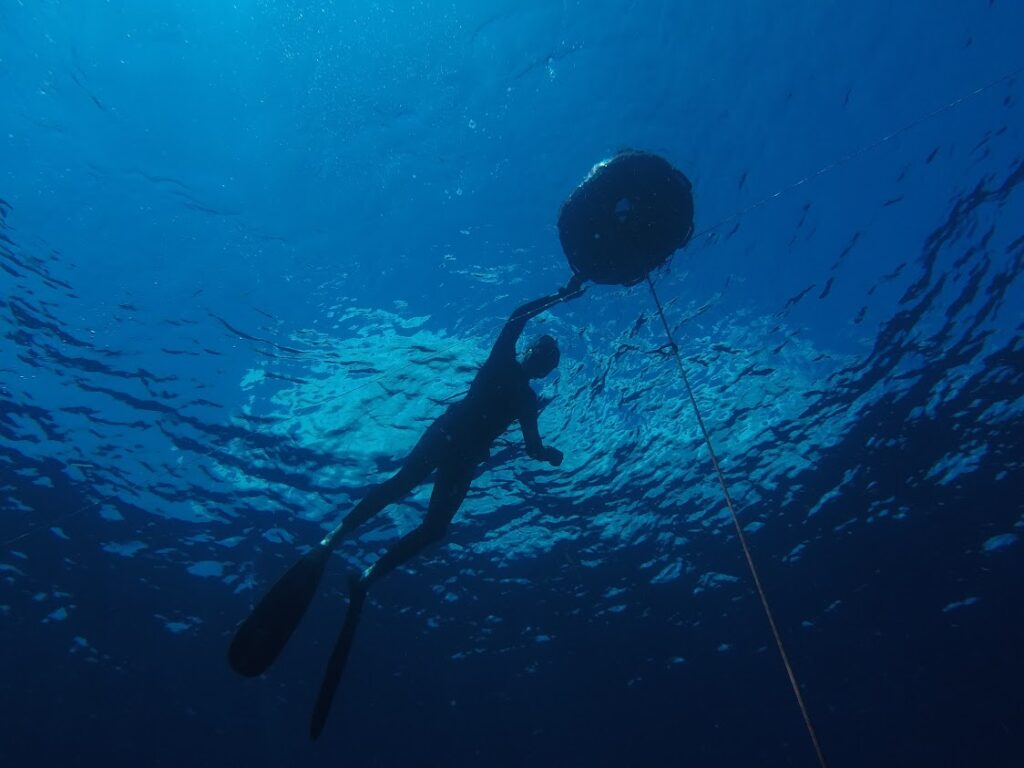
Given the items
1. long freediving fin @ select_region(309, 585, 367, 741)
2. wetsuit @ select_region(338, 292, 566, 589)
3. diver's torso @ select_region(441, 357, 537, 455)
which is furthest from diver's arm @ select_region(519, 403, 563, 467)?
long freediving fin @ select_region(309, 585, 367, 741)

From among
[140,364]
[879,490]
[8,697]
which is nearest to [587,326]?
[140,364]

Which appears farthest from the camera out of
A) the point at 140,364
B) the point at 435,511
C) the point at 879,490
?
the point at 879,490

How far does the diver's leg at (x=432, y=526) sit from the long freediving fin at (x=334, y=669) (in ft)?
0.68

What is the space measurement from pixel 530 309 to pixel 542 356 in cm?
75

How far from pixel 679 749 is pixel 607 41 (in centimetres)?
2508

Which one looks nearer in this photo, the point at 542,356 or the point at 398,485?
the point at 398,485

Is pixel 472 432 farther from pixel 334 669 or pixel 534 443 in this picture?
pixel 334 669

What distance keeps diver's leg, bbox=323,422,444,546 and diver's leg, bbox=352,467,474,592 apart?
0.26m

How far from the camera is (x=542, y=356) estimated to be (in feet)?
24.1

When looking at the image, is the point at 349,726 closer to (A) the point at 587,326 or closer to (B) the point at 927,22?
(A) the point at 587,326

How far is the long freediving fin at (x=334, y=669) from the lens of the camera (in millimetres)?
5410

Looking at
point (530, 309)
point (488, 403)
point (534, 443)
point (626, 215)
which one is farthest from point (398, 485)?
point (626, 215)

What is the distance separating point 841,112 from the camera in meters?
8.72

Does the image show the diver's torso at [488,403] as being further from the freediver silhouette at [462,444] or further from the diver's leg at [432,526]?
the diver's leg at [432,526]
